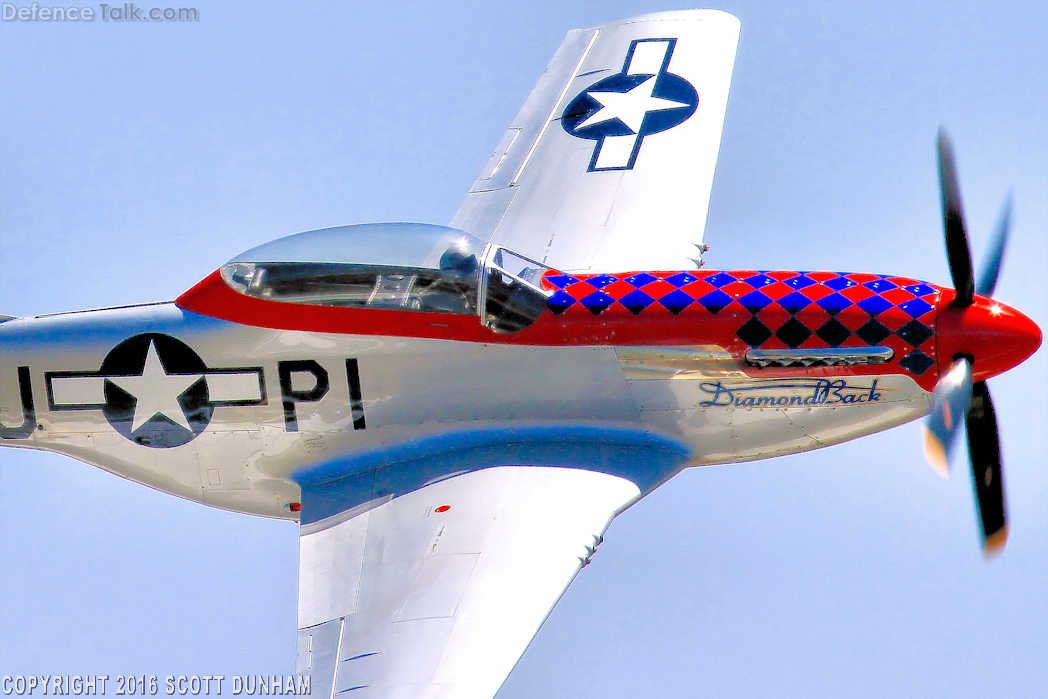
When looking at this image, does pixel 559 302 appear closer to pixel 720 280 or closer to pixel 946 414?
pixel 720 280

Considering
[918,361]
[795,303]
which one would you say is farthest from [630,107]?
[918,361]

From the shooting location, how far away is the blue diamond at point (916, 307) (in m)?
8.57

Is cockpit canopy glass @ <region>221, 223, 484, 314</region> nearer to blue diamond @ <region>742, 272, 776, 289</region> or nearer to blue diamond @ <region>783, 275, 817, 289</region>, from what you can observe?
blue diamond @ <region>742, 272, 776, 289</region>

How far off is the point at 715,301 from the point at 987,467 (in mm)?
1996

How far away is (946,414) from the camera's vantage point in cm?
802

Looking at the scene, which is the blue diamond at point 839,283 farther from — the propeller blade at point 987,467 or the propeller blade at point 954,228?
the propeller blade at point 987,467

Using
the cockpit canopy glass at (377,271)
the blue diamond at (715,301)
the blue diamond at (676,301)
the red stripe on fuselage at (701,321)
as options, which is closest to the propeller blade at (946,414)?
the red stripe on fuselage at (701,321)

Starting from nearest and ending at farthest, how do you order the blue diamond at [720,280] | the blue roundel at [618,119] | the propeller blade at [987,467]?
the propeller blade at [987,467], the blue diamond at [720,280], the blue roundel at [618,119]

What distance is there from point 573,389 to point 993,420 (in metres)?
2.68

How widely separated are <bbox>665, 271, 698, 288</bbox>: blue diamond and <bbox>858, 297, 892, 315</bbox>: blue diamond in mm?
1088

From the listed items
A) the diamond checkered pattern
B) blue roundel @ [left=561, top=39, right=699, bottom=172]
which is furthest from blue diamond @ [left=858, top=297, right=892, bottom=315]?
blue roundel @ [left=561, top=39, right=699, bottom=172]

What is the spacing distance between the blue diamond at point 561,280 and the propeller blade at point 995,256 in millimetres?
2712

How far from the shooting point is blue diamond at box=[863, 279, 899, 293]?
8.69 m

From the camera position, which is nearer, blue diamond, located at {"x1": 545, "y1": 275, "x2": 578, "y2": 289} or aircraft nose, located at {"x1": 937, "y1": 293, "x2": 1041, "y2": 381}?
aircraft nose, located at {"x1": 937, "y1": 293, "x2": 1041, "y2": 381}
